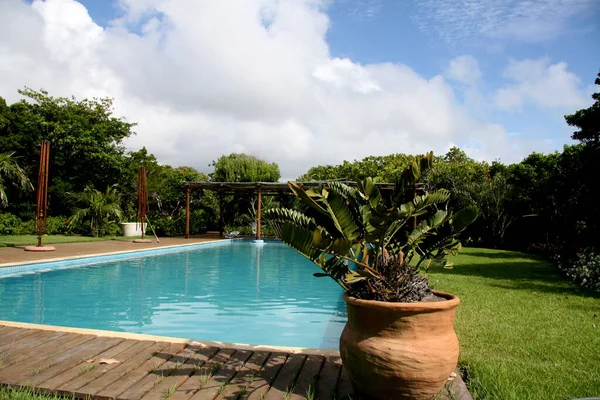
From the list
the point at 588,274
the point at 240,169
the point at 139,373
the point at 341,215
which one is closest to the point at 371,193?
the point at 341,215

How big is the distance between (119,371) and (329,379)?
1.48 metres

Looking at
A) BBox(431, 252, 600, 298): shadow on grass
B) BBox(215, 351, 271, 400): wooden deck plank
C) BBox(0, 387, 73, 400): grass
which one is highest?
BBox(0, 387, 73, 400): grass

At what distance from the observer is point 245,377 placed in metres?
2.89

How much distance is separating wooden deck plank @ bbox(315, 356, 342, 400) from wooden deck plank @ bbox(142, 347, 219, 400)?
0.91m

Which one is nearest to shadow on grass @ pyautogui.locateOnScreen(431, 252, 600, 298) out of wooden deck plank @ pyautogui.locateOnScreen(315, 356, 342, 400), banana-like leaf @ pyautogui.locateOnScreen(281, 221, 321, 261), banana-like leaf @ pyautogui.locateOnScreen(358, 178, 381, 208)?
wooden deck plank @ pyautogui.locateOnScreen(315, 356, 342, 400)

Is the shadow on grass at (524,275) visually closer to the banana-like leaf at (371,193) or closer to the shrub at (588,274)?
the shrub at (588,274)

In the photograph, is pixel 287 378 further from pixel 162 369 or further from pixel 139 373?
pixel 139 373

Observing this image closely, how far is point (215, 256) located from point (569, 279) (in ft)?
34.2

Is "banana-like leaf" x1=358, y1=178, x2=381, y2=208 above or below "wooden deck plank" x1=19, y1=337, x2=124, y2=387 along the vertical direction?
above

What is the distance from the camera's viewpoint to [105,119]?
22188 mm

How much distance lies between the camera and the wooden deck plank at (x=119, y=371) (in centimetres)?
260

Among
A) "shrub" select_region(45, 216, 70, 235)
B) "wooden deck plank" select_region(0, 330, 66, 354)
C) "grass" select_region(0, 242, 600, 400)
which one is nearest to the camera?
"grass" select_region(0, 242, 600, 400)

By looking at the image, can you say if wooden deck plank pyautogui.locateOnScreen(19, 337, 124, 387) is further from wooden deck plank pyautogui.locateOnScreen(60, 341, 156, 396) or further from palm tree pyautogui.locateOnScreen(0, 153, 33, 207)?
palm tree pyautogui.locateOnScreen(0, 153, 33, 207)

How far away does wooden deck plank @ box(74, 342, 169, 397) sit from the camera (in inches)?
102
